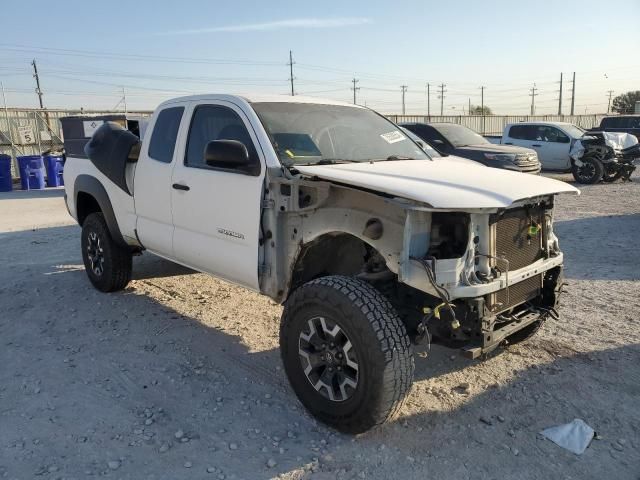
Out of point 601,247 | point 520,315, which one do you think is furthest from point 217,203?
point 601,247

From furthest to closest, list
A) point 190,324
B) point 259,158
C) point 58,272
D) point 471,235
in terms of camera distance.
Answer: point 58,272
point 190,324
point 259,158
point 471,235

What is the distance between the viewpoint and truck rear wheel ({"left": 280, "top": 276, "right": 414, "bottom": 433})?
9.85 ft

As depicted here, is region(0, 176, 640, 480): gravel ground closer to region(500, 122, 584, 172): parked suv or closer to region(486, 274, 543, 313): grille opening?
region(486, 274, 543, 313): grille opening

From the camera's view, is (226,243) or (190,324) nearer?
(226,243)

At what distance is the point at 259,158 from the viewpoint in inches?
150

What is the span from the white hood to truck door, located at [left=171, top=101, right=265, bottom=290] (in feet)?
1.80

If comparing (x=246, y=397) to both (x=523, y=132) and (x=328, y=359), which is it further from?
(x=523, y=132)

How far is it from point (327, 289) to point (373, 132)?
75.0 inches

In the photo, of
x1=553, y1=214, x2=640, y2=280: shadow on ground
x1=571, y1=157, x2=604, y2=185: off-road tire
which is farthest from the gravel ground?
x1=571, y1=157, x2=604, y2=185: off-road tire

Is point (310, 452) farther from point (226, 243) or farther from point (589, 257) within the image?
point (589, 257)

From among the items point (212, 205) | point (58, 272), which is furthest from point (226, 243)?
point (58, 272)

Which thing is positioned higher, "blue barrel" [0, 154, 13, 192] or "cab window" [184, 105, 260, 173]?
"cab window" [184, 105, 260, 173]

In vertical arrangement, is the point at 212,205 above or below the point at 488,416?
above

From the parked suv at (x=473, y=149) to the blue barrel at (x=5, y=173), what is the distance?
40.6ft
